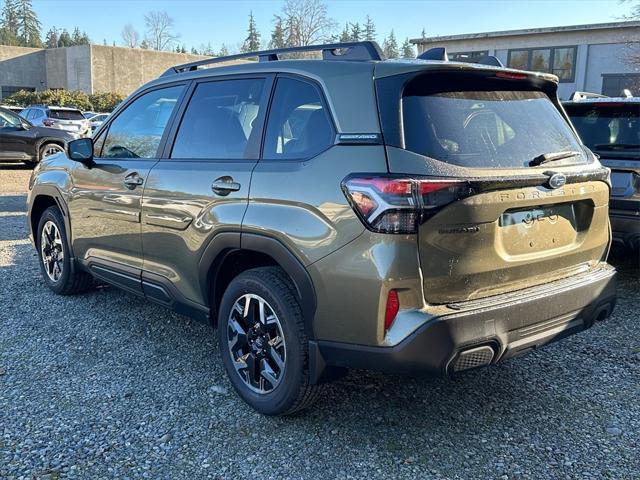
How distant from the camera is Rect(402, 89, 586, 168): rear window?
107 inches

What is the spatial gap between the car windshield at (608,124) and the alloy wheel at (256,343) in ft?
13.0

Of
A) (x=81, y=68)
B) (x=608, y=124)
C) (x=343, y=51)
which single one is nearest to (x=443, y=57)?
(x=343, y=51)

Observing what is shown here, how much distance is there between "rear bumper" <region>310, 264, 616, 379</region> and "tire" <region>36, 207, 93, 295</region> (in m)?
3.06

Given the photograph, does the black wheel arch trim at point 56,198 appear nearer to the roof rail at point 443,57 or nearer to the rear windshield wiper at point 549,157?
the roof rail at point 443,57

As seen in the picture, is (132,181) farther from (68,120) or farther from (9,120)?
(68,120)

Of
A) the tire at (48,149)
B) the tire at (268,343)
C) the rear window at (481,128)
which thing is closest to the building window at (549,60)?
the tire at (48,149)

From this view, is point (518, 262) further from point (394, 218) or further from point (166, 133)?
point (166, 133)

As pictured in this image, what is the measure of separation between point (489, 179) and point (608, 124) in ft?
12.2

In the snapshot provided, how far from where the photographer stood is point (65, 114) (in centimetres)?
1983

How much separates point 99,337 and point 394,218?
9.08ft

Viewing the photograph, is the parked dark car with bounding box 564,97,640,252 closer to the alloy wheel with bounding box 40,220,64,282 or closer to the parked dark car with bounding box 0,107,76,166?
the alloy wheel with bounding box 40,220,64,282

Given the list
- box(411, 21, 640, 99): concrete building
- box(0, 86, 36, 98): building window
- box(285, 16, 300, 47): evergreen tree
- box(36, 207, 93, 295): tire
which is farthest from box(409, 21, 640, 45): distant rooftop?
box(285, 16, 300, 47): evergreen tree

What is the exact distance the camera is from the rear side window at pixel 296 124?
9.66 ft

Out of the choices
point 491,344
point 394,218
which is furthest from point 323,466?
point 394,218
